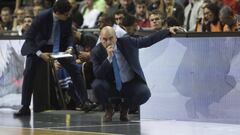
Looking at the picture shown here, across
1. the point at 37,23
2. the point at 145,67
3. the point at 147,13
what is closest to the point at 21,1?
the point at 147,13

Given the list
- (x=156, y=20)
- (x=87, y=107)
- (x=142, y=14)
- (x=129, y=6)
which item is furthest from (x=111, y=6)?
(x=87, y=107)

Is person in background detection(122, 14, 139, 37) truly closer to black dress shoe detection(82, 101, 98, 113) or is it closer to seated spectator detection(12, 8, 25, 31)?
black dress shoe detection(82, 101, 98, 113)

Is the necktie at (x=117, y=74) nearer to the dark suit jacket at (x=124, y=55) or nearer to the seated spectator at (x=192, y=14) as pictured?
the dark suit jacket at (x=124, y=55)

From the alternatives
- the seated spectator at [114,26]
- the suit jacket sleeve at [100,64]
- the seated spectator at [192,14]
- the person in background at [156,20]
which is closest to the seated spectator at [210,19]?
the person in background at [156,20]

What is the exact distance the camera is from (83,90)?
1284 centimetres

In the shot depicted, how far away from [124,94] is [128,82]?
0.21m

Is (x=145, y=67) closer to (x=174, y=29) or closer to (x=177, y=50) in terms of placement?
(x=177, y=50)

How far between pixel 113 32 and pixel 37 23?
7.18 ft

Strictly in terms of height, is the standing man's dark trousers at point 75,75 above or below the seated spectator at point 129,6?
below

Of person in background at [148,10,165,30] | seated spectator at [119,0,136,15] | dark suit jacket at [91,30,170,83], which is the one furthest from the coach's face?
seated spectator at [119,0,136,15]

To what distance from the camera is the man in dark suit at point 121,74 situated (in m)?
11.2

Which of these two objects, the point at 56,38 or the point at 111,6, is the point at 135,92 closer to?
the point at 56,38

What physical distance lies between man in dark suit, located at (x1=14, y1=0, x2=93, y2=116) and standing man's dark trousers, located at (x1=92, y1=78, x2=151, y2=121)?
4.97 ft

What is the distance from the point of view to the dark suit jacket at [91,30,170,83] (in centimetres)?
1112
